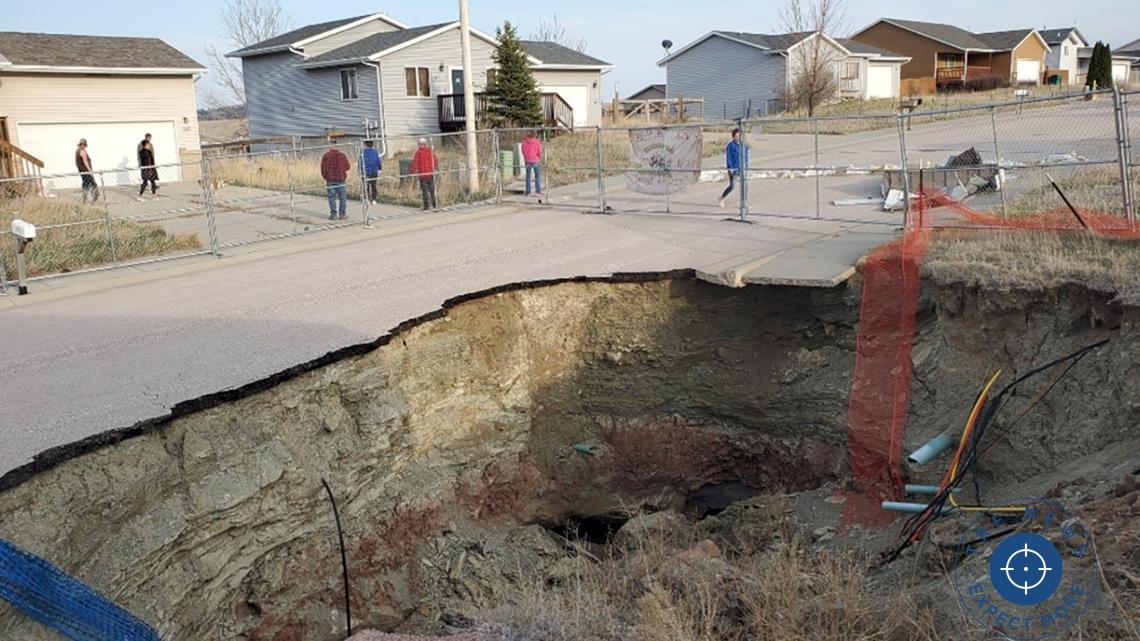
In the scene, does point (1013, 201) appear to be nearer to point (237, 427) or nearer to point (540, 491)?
point (540, 491)

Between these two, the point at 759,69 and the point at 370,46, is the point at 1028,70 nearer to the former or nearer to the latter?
the point at 759,69

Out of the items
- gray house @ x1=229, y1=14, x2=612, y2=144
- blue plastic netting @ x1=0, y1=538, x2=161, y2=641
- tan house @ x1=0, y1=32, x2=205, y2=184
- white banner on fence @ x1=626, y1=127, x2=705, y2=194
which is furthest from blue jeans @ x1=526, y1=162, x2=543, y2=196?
blue plastic netting @ x1=0, y1=538, x2=161, y2=641

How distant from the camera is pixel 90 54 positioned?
28.4m

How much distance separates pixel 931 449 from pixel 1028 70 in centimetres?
7100

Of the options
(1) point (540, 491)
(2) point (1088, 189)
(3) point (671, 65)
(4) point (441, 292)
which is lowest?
(1) point (540, 491)

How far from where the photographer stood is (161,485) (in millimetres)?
7129

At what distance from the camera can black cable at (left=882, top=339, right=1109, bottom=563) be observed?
274 inches

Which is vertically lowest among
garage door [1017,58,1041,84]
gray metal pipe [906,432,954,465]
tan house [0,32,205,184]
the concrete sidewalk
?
gray metal pipe [906,432,954,465]

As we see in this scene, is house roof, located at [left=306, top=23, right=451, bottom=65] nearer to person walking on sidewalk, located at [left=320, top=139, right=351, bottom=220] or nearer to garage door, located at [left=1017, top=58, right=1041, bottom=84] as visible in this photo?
person walking on sidewalk, located at [left=320, top=139, right=351, bottom=220]

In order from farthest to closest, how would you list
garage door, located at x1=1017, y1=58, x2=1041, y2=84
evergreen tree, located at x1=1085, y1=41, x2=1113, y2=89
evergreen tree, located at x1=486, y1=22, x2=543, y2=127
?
garage door, located at x1=1017, y1=58, x2=1041, y2=84
evergreen tree, located at x1=1085, y1=41, x2=1113, y2=89
evergreen tree, located at x1=486, y1=22, x2=543, y2=127

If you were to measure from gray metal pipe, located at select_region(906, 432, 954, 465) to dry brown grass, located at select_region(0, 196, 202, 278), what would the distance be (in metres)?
11.9

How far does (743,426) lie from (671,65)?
156ft

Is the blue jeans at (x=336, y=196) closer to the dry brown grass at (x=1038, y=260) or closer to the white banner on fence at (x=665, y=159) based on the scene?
the white banner on fence at (x=665, y=159)

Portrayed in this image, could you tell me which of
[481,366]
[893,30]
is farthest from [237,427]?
[893,30]
